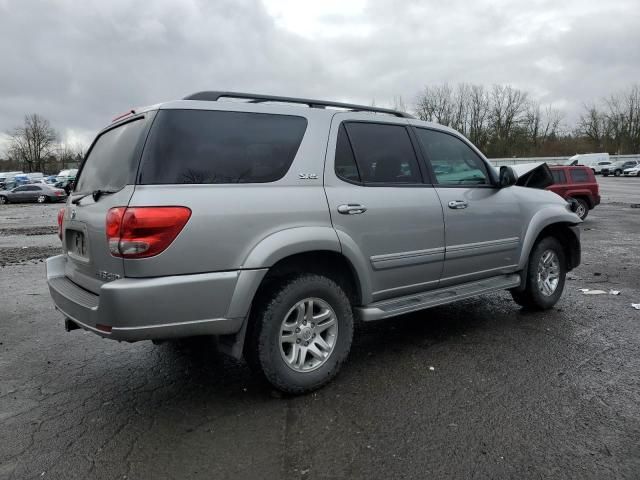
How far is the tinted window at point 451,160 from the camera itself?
14.3 feet

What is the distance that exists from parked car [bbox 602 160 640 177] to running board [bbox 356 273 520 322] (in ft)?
189

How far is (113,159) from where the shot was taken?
3357 millimetres

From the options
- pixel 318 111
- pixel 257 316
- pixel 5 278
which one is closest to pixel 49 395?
pixel 257 316

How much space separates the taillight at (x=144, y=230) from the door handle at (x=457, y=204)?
241 cm

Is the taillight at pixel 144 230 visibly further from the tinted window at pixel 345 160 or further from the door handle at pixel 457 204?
the door handle at pixel 457 204

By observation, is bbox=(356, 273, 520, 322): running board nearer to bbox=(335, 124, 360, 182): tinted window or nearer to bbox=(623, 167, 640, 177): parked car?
bbox=(335, 124, 360, 182): tinted window

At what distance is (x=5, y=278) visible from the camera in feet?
25.4

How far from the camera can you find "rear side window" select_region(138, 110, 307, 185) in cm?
295

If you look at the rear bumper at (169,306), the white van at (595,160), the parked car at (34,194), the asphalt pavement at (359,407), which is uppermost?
the white van at (595,160)

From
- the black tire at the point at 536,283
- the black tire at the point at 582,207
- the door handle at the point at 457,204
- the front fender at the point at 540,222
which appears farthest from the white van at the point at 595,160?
the door handle at the point at 457,204

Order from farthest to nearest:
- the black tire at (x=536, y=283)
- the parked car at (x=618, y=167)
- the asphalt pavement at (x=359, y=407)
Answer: the parked car at (x=618, y=167) < the black tire at (x=536, y=283) < the asphalt pavement at (x=359, y=407)

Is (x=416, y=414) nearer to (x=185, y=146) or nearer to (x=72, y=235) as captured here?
(x=185, y=146)

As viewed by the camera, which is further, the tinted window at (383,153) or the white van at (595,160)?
the white van at (595,160)

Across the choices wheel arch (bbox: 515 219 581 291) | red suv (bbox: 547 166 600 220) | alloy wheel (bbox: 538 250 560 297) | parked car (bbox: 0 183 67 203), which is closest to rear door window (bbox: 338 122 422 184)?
wheel arch (bbox: 515 219 581 291)
